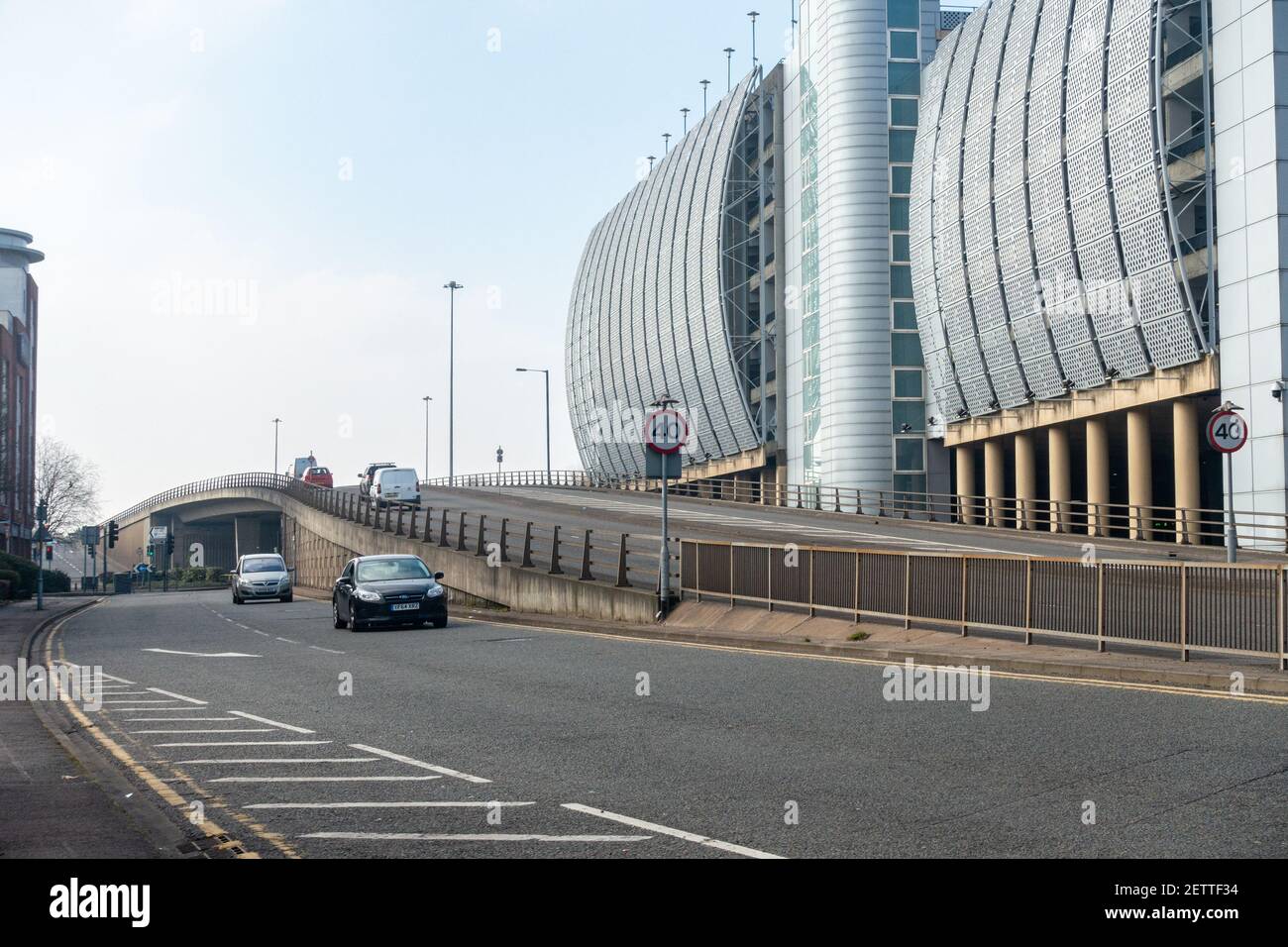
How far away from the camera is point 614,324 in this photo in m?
107

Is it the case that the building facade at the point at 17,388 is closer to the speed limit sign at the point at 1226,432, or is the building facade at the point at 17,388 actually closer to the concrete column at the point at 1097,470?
the concrete column at the point at 1097,470

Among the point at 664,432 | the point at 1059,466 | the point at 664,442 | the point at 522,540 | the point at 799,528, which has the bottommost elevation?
the point at 522,540

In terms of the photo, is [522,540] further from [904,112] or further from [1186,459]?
[904,112]

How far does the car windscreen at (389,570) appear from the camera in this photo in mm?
26781

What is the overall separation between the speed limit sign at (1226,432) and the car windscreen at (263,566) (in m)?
29.0

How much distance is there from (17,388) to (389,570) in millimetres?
77266

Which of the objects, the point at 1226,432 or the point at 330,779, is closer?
the point at 330,779

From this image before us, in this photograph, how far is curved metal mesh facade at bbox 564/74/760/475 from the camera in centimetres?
8338

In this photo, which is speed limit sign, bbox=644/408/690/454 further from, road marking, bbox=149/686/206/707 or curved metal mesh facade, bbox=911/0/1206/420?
curved metal mesh facade, bbox=911/0/1206/420

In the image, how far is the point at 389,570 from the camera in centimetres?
2742

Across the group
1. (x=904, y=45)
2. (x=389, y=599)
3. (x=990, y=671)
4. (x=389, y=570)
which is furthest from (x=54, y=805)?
(x=904, y=45)
